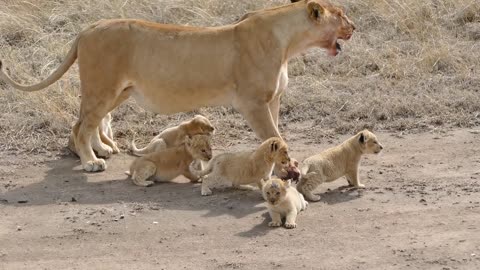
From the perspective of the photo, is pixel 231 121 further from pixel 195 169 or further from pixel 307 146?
pixel 195 169

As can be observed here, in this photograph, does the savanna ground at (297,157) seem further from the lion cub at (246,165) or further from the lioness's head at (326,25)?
the lioness's head at (326,25)

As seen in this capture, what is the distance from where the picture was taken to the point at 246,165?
8367 millimetres

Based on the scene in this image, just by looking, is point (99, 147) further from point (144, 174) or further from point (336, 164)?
point (336, 164)

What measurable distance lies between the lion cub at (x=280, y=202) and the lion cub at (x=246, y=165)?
48 centimetres

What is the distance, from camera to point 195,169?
873cm

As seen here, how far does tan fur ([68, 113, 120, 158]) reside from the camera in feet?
31.4

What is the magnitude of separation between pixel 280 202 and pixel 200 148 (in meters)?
1.27

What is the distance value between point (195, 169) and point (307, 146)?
141cm

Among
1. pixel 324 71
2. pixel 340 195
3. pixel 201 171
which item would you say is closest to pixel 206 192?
pixel 201 171

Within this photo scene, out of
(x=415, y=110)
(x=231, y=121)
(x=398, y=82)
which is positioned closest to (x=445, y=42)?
(x=398, y=82)

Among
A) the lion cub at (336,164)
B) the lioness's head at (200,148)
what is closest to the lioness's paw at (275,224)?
the lion cub at (336,164)

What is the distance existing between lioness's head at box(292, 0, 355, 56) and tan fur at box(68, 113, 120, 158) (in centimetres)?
201

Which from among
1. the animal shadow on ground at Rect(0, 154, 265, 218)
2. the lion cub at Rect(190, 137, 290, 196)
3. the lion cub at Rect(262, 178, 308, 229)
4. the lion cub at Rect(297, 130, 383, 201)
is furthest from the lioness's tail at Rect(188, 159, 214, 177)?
the lion cub at Rect(262, 178, 308, 229)

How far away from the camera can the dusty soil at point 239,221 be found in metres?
7.08
